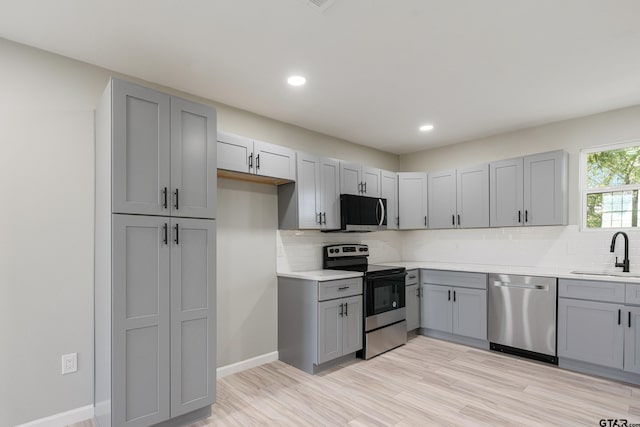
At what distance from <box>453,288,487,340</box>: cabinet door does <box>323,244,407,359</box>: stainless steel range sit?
0.64m

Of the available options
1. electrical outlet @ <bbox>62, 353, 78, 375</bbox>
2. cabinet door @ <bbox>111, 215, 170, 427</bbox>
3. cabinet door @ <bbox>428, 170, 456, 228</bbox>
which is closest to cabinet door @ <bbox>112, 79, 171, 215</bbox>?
cabinet door @ <bbox>111, 215, 170, 427</bbox>

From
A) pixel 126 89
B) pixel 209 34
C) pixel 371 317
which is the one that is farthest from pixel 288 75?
pixel 371 317

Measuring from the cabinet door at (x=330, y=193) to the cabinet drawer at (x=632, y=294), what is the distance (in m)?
2.76

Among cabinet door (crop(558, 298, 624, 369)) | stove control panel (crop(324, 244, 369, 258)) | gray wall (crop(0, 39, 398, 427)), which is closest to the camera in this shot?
gray wall (crop(0, 39, 398, 427))

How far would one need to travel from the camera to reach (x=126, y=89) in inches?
86.8

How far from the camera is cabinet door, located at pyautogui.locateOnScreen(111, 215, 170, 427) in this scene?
6.99 feet

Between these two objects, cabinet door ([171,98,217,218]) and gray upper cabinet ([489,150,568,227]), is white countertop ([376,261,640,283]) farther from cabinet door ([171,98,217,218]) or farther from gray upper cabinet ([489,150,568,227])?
cabinet door ([171,98,217,218])

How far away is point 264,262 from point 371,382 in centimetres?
157

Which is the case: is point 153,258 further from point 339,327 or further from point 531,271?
point 531,271

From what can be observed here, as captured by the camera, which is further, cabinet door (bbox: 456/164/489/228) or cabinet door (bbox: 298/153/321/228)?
cabinet door (bbox: 456/164/489/228)

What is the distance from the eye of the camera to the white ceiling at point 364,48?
2.01m

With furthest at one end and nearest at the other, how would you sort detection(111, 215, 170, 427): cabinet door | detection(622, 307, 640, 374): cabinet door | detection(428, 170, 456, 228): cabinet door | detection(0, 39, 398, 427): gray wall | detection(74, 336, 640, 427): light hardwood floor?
detection(428, 170, 456, 228): cabinet door → detection(622, 307, 640, 374): cabinet door → detection(74, 336, 640, 427): light hardwood floor → detection(0, 39, 398, 427): gray wall → detection(111, 215, 170, 427): cabinet door

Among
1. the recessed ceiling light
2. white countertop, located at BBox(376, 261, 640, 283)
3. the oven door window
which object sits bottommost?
the oven door window

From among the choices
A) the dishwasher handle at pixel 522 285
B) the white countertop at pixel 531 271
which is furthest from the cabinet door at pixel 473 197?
the dishwasher handle at pixel 522 285
